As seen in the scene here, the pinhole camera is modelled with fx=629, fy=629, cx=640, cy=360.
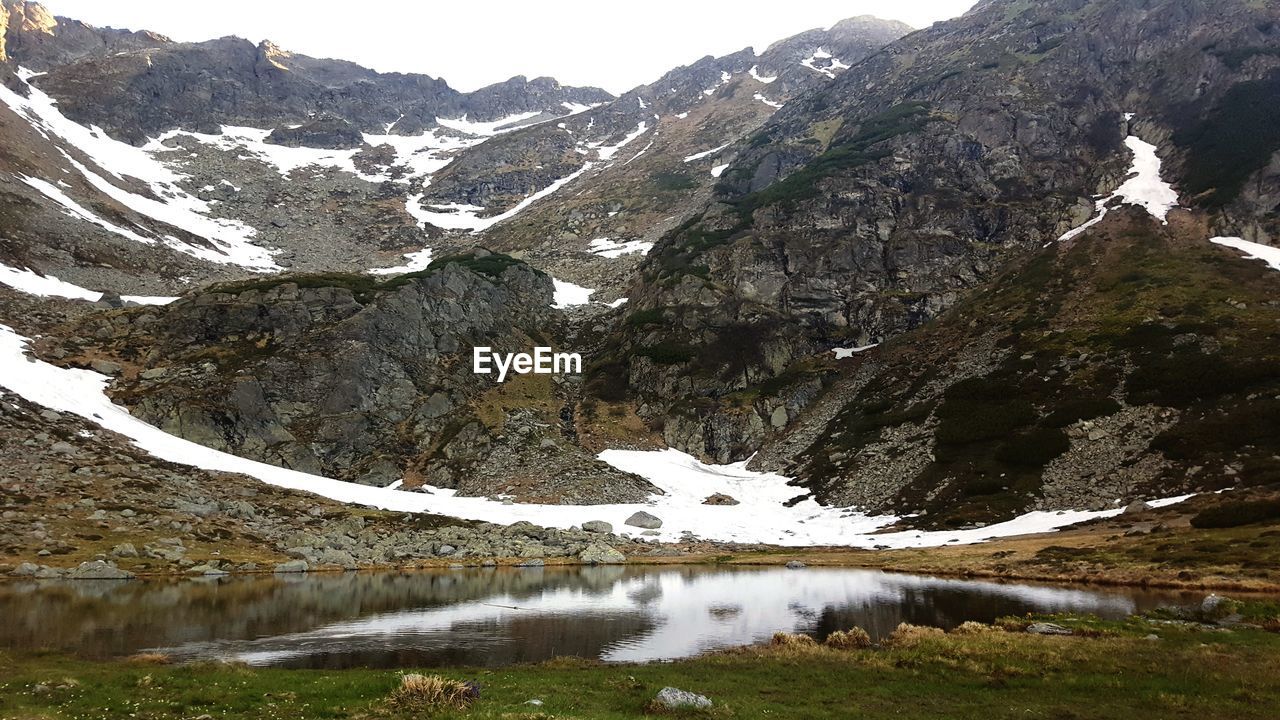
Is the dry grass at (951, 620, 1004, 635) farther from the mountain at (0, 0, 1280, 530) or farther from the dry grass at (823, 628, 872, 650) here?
the mountain at (0, 0, 1280, 530)

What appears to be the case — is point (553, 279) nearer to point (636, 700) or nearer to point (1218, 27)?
point (636, 700)

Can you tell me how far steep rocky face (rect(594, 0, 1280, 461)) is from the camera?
406 ft

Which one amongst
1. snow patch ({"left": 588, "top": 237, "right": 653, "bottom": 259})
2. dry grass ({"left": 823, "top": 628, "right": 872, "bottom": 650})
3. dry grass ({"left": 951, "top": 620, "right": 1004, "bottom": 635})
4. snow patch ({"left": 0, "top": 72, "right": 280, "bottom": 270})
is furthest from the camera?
snow patch ({"left": 588, "top": 237, "right": 653, "bottom": 259})

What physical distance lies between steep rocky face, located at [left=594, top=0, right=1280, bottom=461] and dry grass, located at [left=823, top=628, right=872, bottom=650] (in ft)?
269

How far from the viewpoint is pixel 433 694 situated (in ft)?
57.6

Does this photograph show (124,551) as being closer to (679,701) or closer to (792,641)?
(792,641)

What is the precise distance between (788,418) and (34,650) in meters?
101

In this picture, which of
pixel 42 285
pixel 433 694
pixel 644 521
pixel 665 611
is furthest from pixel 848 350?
pixel 42 285

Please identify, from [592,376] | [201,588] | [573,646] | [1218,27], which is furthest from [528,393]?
[1218,27]

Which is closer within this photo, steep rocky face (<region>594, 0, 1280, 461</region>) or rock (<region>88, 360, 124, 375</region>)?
rock (<region>88, 360, 124, 375</region>)

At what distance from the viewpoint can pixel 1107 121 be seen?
159 meters

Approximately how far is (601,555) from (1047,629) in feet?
156

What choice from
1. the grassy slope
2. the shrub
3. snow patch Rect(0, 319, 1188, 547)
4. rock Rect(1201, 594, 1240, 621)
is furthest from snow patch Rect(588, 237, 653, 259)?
the grassy slope

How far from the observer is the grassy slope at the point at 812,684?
675 inches
